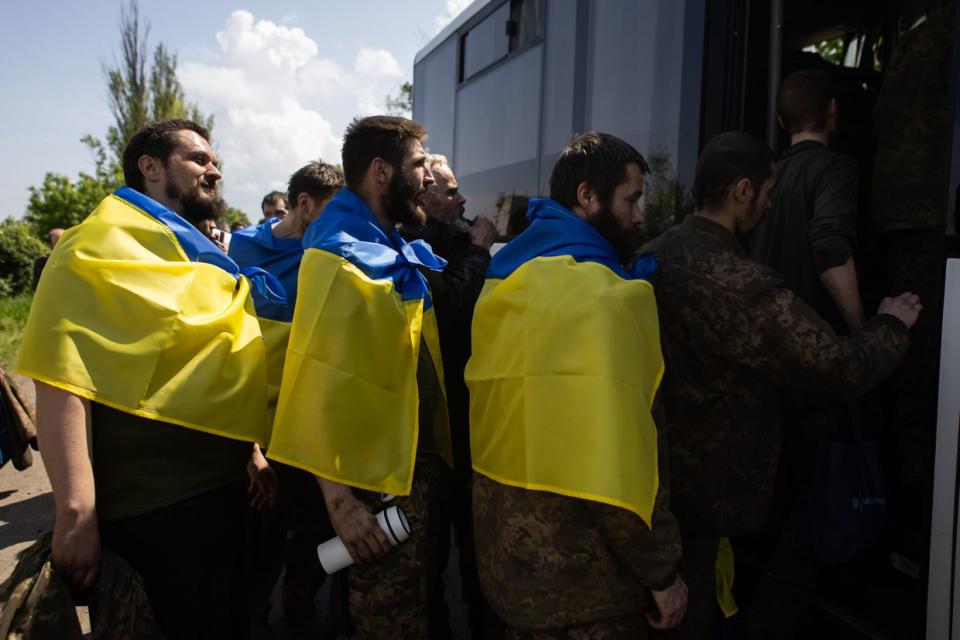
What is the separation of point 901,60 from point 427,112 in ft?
13.4

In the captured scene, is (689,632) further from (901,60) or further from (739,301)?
(901,60)

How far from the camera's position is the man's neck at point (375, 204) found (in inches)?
103

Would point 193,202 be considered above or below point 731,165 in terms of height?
below

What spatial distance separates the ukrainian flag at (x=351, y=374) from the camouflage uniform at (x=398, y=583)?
12 cm

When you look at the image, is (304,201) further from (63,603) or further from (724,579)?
(724,579)

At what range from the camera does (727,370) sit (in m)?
2.24

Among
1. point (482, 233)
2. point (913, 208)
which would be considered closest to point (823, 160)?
point (913, 208)

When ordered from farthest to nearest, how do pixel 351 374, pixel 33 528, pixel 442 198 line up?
pixel 33 528 → pixel 442 198 → pixel 351 374

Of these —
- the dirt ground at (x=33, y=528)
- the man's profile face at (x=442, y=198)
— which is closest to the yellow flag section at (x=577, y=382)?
the man's profile face at (x=442, y=198)

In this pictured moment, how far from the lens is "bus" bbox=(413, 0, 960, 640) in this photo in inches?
82.0

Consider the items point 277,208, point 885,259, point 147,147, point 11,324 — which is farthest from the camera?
point 11,324

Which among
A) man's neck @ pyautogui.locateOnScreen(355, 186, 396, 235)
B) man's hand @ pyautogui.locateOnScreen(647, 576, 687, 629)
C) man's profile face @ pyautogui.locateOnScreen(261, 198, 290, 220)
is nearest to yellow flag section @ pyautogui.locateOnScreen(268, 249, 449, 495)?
man's neck @ pyautogui.locateOnScreen(355, 186, 396, 235)

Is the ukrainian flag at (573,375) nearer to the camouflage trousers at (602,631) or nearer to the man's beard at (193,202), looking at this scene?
the camouflage trousers at (602,631)

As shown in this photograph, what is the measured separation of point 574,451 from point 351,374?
0.72m
